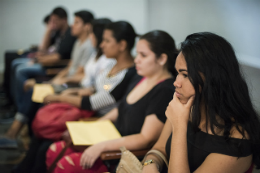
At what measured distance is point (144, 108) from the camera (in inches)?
64.9

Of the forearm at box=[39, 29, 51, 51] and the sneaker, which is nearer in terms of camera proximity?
the sneaker

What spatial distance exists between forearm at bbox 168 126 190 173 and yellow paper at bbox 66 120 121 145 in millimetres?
691

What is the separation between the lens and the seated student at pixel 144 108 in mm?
1546

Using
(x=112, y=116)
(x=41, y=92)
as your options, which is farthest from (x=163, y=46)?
(x=41, y=92)

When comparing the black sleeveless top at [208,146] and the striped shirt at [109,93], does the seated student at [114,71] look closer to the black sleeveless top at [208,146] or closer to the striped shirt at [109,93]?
the striped shirt at [109,93]

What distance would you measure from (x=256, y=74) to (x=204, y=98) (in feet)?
2.77

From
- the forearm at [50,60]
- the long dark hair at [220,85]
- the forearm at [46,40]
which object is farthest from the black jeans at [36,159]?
the forearm at [46,40]

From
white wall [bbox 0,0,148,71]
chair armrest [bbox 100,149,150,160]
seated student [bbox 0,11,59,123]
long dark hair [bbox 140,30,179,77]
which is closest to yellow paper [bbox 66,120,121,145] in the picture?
chair armrest [bbox 100,149,150,160]

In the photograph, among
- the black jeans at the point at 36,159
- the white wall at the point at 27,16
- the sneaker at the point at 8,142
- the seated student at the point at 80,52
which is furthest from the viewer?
the white wall at the point at 27,16

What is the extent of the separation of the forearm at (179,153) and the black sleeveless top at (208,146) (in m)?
0.08

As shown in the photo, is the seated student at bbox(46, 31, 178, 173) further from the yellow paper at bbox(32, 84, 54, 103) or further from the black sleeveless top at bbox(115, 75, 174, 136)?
the yellow paper at bbox(32, 84, 54, 103)

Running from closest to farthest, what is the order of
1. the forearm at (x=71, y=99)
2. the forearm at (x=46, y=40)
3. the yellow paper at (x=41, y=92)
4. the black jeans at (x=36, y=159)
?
the black jeans at (x=36, y=159), the forearm at (x=71, y=99), the yellow paper at (x=41, y=92), the forearm at (x=46, y=40)

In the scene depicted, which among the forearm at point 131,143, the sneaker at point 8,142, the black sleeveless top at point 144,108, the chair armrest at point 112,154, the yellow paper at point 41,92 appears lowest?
the sneaker at point 8,142

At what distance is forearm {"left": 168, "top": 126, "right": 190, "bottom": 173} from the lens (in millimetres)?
1099
